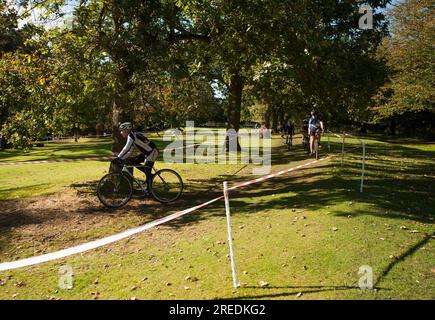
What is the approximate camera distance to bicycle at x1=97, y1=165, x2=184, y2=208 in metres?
9.51

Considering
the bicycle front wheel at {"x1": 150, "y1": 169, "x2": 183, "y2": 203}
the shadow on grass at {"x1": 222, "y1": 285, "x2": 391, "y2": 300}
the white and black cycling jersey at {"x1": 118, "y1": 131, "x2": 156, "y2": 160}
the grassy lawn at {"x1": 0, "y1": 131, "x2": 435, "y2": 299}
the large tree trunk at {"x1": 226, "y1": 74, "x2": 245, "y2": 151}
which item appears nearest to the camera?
the shadow on grass at {"x1": 222, "y1": 285, "x2": 391, "y2": 300}

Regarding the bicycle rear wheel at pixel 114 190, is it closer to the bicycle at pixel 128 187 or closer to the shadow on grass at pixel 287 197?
the bicycle at pixel 128 187

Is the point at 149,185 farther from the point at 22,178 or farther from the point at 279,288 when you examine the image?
the point at 22,178

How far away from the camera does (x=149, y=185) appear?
9.95 m

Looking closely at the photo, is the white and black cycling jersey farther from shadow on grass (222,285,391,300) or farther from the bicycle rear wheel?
shadow on grass (222,285,391,300)

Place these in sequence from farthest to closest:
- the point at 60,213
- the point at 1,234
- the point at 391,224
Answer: the point at 60,213
the point at 1,234
the point at 391,224

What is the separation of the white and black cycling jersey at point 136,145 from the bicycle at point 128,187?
436mm

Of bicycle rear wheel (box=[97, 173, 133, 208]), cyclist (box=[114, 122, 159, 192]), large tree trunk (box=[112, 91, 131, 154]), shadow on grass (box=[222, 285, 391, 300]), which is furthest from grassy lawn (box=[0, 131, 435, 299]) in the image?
large tree trunk (box=[112, 91, 131, 154])

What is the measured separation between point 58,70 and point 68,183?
14.6 feet

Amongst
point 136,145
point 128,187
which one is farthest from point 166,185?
point 136,145

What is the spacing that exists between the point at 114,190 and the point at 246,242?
4.52m

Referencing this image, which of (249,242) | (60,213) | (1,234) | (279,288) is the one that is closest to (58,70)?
(60,213)

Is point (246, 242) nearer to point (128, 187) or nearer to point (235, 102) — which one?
point (128, 187)

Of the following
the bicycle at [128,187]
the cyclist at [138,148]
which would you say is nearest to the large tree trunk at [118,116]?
the cyclist at [138,148]
